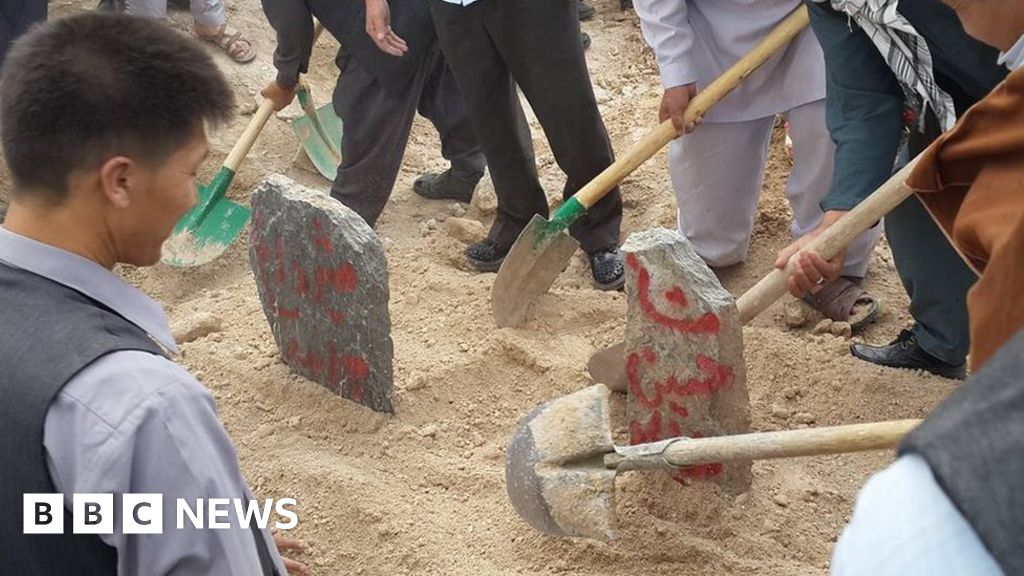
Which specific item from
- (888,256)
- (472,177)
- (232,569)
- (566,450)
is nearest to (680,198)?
(888,256)

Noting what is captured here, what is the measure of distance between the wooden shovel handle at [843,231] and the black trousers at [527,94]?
1.27 meters

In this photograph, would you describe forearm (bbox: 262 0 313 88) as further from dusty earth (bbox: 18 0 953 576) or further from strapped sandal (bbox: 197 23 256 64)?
strapped sandal (bbox: 197 23 256 64)

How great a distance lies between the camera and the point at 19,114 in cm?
163

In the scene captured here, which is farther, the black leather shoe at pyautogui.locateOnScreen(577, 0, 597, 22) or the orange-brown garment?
the black leather shoe at pyautogui.locateOnScreen(577, 0, 597, 22)

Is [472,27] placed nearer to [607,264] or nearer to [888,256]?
[607,264]

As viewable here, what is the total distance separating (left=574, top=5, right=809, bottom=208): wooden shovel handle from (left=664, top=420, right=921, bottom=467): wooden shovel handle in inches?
59.8

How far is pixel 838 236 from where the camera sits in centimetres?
279

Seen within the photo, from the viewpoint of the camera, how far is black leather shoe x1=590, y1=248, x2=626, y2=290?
4.17 m

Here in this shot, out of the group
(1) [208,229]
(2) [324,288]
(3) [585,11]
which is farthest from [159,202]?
(3) [585,11]

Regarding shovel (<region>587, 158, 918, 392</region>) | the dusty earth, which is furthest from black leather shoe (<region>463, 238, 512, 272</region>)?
shovel (<region>587, 158, 918, 392</region>)

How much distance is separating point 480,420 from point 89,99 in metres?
1.88

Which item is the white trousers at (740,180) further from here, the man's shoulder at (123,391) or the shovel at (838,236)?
the man's shoulder at (123,391)

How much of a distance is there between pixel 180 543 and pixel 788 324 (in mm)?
2821

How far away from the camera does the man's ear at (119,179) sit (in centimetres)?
163
